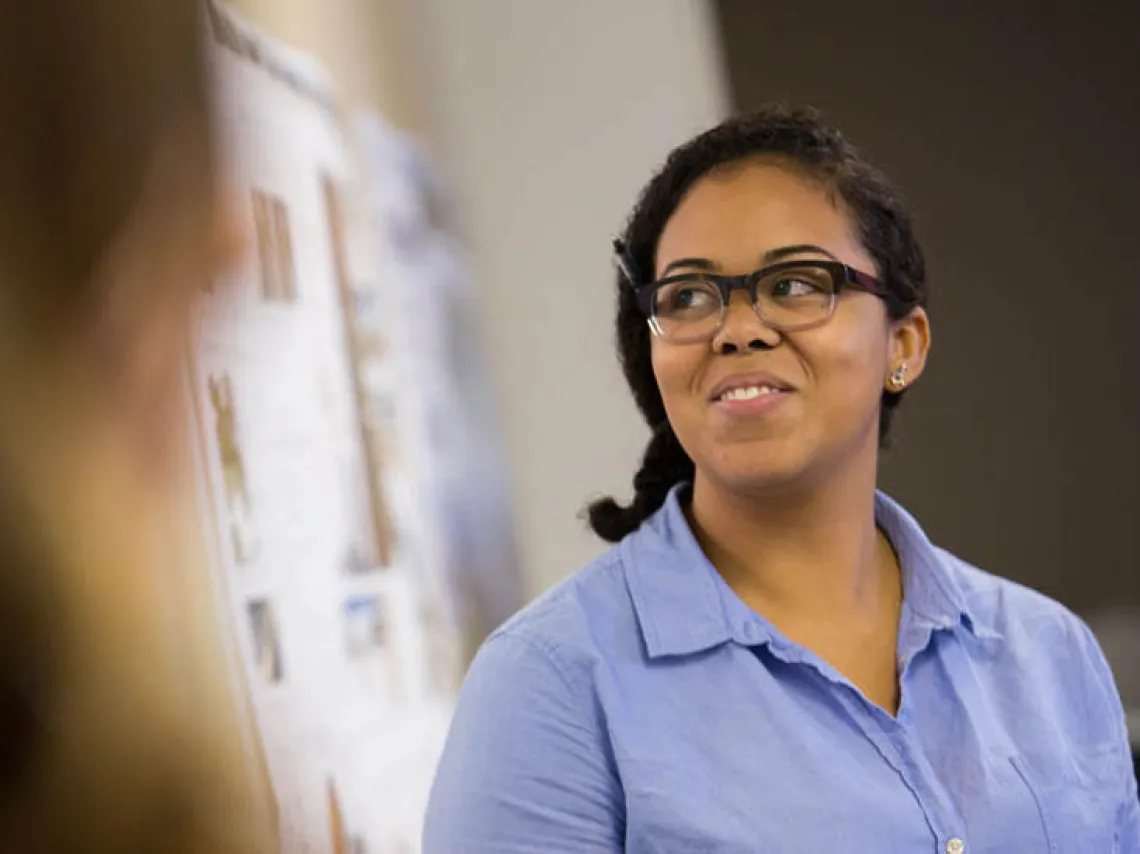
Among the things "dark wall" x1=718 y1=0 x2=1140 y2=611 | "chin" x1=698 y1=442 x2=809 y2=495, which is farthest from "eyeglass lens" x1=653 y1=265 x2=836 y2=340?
A: "dark wall" x1=718 y1=0 x2=1140 y2=611

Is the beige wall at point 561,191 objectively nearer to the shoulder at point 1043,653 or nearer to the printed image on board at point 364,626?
the printed image on board at point 364,626

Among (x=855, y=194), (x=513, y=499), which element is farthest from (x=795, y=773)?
(x=513, y=499)

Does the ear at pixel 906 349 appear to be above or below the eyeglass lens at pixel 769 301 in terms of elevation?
below

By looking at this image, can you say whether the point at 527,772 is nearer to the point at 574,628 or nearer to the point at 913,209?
the point at 574,628

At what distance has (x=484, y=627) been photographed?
6.92ft

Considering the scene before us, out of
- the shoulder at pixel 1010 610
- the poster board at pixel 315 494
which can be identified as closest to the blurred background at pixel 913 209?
the poster board at pixel 315 494

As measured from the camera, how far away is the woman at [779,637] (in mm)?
1055

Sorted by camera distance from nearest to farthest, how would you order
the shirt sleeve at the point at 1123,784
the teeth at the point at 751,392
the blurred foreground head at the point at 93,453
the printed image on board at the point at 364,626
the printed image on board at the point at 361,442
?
the blurred foreground head at the point at 93,453, the teeth at the point at 751,392, the shirt sleeve at the point at 1123,784, the printed image on board at the point at 364,626, the printed image on board at the point at 361,442

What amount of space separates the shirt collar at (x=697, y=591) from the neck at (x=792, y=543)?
0.11 feet

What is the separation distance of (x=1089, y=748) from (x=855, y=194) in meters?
0.62

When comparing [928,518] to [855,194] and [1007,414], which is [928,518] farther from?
[855,194]

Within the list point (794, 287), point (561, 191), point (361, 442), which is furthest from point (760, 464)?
point (561, 191)

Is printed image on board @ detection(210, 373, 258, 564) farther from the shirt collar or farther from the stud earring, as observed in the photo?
the stud earring

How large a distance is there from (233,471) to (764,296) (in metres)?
0.63
